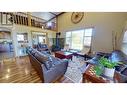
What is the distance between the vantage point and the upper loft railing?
423 centimetres

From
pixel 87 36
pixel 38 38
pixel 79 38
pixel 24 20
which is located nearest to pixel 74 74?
pixel 87 36

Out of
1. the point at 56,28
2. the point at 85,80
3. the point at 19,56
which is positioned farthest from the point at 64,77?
the point at 56,28

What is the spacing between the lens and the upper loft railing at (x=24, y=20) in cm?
423

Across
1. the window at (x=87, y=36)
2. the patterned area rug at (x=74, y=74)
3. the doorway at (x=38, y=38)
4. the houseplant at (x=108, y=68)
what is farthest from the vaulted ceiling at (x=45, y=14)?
the houseplant at (x=108, y=68)

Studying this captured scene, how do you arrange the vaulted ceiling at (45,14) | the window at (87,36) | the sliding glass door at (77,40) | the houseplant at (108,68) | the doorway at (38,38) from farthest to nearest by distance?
the doorway at (38,38) < the vaulted ceiling at (45,14) < the sliding glass door at (77,40) < the window at (87,36) < the houseplant at (108,68)

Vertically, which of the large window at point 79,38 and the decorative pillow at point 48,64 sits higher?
the large window at point 79,38

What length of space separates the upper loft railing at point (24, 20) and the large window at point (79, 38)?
1666 mm

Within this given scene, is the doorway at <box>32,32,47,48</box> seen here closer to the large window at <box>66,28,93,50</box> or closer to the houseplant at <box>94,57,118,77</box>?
the large window at <box>66,28,93,50</box>

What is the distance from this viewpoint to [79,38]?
186 inches

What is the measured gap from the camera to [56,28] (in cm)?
646

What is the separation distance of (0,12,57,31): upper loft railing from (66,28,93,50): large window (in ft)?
5.47

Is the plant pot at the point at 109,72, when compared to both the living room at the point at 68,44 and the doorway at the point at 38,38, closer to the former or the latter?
the living room at the point at 68,44

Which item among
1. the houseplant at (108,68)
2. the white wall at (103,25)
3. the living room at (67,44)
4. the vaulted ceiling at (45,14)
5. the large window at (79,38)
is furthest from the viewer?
the vaulted ceiling at (45,14)
